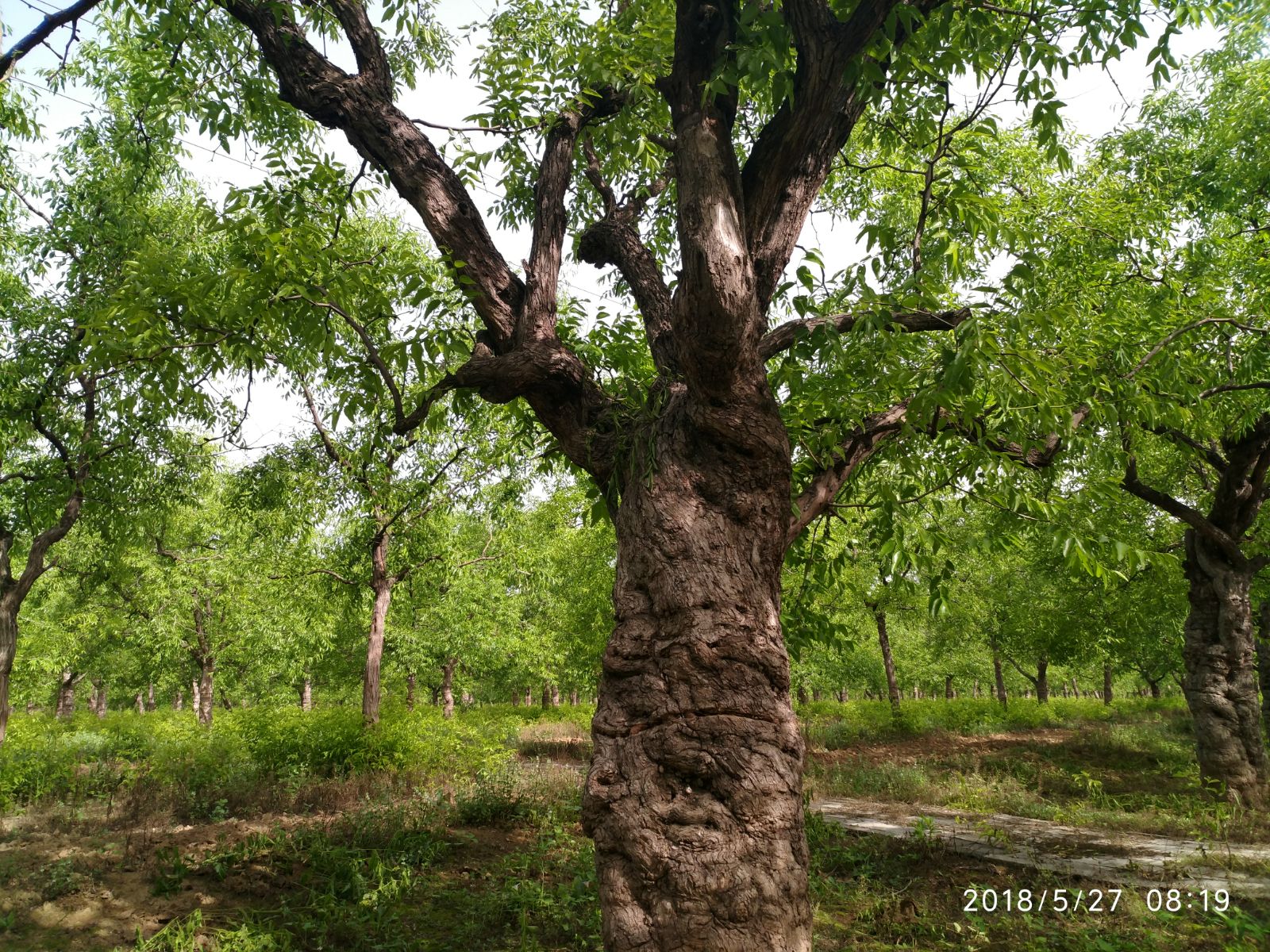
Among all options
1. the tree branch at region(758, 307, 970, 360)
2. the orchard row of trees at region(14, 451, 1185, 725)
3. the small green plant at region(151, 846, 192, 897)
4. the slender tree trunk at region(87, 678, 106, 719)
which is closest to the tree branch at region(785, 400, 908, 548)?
the tree branch at region(758, 307, 970, 360)

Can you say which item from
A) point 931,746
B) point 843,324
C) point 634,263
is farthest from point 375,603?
point 931,746

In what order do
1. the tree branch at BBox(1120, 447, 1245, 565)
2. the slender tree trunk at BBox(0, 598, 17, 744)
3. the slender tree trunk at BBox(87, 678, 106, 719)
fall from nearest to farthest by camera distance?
the slender tree trunk at BBox(0, 598, 17, 744)
the tree branch at BBox(1120, 447, 1245, 565)
the slender tree trunk at BBox(87, 678, 106, 719)

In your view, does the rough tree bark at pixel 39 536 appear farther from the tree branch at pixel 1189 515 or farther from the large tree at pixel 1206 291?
the tree branch at pixel 1189 515

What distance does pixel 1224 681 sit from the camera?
9109 mm

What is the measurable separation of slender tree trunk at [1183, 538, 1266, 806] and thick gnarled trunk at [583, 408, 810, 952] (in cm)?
917

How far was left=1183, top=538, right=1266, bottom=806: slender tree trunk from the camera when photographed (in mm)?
8773

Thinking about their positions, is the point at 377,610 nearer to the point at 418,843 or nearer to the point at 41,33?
the point at 418,843

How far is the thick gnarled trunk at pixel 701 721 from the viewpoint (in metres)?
2.54

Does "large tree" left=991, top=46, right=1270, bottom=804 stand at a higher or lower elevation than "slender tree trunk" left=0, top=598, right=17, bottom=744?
higher

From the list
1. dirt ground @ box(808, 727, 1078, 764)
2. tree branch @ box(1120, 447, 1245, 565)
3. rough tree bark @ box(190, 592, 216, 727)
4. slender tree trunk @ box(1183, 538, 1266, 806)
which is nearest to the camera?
slender tree trunk @ box(1183, 538, 1266, 806)

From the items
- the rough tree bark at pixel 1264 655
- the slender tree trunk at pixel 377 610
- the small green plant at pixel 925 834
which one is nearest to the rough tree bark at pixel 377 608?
the slender tree trunk at pixel 377 610

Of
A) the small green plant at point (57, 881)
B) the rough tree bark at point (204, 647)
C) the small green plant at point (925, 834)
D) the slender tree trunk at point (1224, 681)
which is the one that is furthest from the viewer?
the rough tree bark at point (204, 647)
